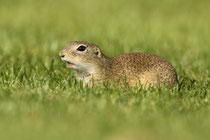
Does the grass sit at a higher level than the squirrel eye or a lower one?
lower

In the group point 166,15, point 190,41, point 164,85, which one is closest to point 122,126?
point 164,85

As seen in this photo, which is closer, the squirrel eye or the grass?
the grass

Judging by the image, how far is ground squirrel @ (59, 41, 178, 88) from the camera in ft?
21.3

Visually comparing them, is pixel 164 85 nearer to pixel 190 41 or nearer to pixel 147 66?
pixel 147 66

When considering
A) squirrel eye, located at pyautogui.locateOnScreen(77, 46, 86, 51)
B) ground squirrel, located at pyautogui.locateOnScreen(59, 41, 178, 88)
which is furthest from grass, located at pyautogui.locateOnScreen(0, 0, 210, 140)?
squirrel eye, located at pyautogui.locateOnScreen(77, 46, 86, 51)

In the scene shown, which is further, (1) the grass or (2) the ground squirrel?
(2) the ground squirrel

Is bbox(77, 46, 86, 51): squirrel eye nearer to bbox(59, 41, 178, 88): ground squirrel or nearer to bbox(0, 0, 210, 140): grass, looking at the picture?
bbox(59, 41, 178, 88): ground squirrel

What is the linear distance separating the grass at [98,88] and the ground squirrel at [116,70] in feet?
0.85

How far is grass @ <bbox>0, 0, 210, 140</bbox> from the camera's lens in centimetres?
455

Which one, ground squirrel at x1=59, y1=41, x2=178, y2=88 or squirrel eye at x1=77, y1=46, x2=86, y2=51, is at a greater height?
squirrel eye at x1=77, y1=46, x2=86, y2=51

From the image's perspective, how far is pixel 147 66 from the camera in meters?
6.58

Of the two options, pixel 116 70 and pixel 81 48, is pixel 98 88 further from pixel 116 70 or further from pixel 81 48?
pixel 81 48

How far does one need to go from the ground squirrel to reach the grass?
0.26 metres

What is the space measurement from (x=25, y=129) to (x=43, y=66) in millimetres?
3524
